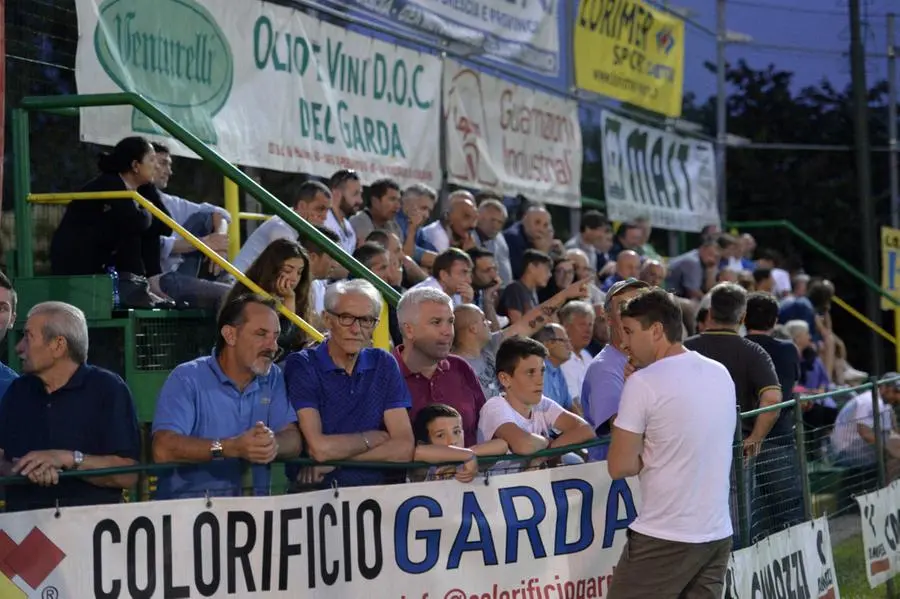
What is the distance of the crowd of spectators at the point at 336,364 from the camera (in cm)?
581

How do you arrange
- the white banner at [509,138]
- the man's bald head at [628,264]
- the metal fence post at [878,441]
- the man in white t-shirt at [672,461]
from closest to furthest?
the man in white t-shirt at [672,461] → the metal fence post at [878,441] → the man's bald head at [628,264] → the white banner at [509,138]

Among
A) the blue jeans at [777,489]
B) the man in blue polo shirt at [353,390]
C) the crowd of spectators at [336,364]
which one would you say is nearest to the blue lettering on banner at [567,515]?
the crowd of spectators at [336,364]

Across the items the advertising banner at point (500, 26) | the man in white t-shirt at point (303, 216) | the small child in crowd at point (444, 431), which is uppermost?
the advertising banner at point (500, 26)

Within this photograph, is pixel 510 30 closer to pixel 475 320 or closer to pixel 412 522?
pixel 475 320

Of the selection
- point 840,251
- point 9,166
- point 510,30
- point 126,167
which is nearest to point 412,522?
point 126,167

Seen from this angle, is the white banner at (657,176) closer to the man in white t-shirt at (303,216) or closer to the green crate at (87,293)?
the man in white t-shirt at (303,216)

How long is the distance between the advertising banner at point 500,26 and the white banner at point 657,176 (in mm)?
1430

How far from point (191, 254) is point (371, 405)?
320 cm

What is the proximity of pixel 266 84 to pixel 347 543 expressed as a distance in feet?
18.5

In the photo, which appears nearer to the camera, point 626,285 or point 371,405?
point 371,405

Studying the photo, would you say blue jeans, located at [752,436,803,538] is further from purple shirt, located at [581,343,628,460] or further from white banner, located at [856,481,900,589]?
white banner, located at [856,481,900,589]

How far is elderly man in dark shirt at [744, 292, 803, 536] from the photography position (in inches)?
308

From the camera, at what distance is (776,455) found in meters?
8.08

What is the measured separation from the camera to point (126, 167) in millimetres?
8398
